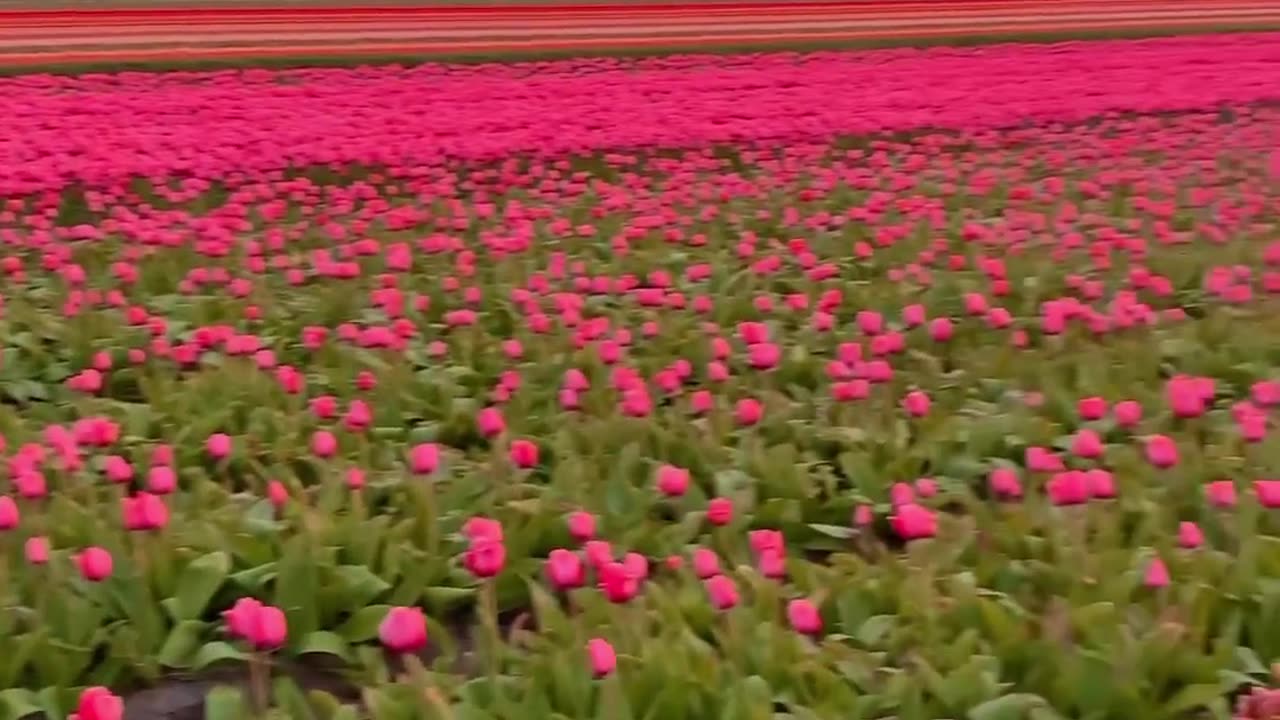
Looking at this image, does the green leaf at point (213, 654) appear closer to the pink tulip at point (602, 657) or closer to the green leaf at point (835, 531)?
the pink tulip at point (602, 657)

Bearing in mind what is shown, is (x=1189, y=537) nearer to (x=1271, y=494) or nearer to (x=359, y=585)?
(x=1271, y=494)

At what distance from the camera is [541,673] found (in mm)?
1850

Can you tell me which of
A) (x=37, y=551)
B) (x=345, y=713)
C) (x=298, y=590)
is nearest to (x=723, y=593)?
(x=345, y=713)

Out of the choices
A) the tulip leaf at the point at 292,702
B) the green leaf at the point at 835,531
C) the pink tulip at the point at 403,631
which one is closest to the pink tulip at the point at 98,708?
the pink tulip at the point at 403,631

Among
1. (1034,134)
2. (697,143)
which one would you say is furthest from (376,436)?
(1034,134)

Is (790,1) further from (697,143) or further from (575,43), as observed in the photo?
(697,143)

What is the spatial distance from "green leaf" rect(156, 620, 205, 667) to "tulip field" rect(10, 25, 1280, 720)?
1cm

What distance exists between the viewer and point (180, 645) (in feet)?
6.84

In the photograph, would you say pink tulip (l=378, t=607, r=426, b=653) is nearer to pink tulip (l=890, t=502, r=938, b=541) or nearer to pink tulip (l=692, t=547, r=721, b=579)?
pink tulip (l=692, t=547, r=721, b=579)

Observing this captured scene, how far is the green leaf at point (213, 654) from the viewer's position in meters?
2.03

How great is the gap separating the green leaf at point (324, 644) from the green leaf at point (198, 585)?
0.51 ft

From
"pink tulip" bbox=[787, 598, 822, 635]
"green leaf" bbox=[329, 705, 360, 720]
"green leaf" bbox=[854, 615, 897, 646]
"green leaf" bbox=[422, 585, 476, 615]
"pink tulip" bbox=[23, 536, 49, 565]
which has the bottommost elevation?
"green leaf" bbox=[422, 585, 476, 615]

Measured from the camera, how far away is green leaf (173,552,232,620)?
2.14 meters

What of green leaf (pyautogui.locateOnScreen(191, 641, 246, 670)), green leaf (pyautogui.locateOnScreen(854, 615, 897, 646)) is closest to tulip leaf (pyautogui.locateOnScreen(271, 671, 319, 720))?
green leaf (pyautogui.locateOnScreen(191, 641, 246, 670))
